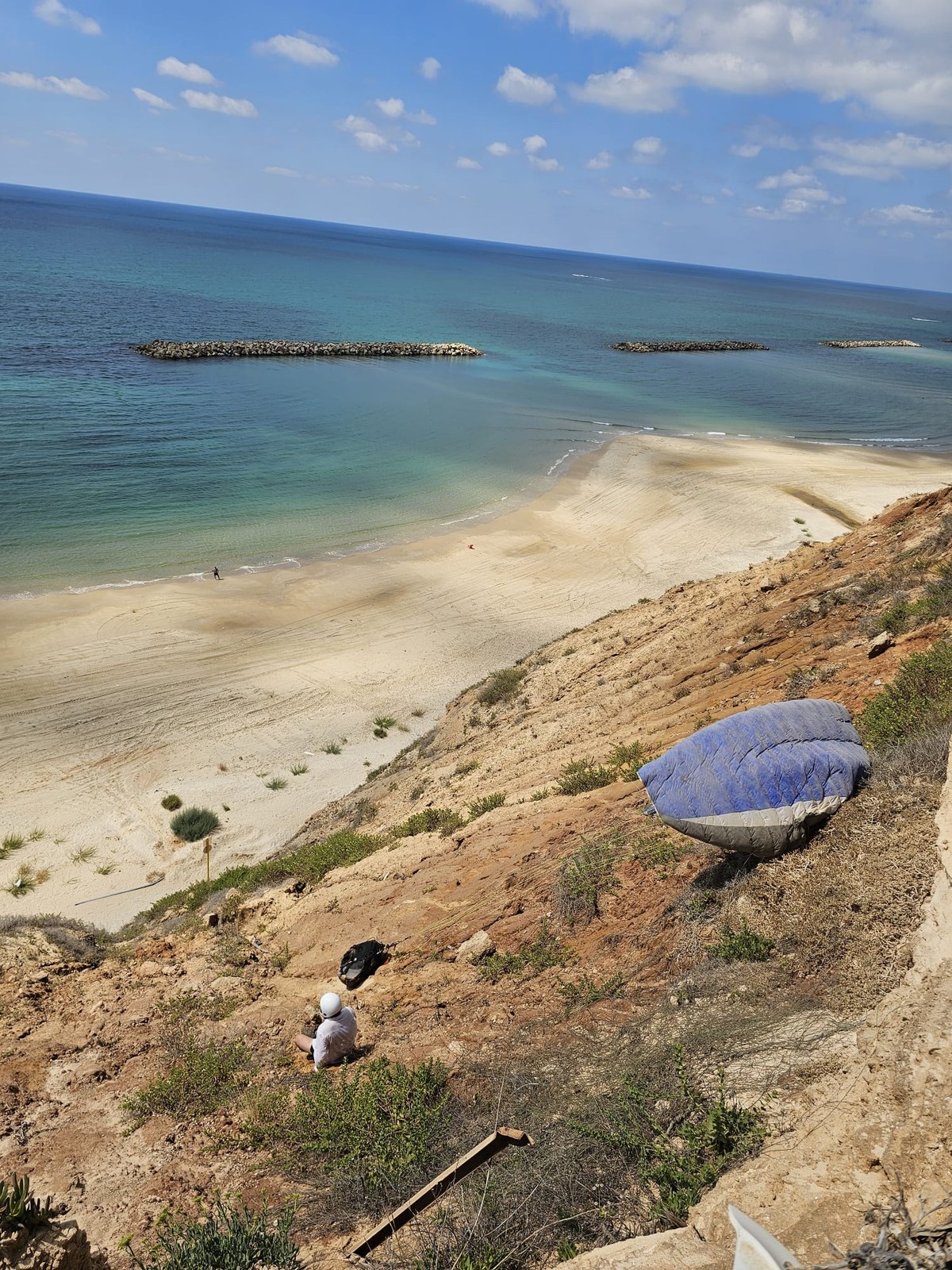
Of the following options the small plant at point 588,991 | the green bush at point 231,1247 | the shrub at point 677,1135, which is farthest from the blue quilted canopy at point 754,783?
the green bush at point 231,1247

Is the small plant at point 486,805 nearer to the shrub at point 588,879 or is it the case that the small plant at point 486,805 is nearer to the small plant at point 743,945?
the shrub at point 588,879

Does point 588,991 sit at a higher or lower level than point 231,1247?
higher

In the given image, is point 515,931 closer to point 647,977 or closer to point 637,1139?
point 647,977

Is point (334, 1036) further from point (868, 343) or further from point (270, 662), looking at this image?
point (868, 343)

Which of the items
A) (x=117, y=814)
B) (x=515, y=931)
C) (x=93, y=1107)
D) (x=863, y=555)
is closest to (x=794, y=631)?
(x=863, y=555)

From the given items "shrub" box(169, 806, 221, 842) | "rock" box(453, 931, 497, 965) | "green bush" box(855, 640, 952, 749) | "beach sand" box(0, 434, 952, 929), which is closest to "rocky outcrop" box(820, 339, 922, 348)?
"beach sand" box(0, 434, 952, 929)

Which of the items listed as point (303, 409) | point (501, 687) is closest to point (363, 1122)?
point (501, 687)

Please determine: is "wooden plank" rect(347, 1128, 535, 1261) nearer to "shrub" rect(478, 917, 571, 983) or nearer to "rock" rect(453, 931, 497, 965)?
"shrub" rect(478, 917, 571, 983)
